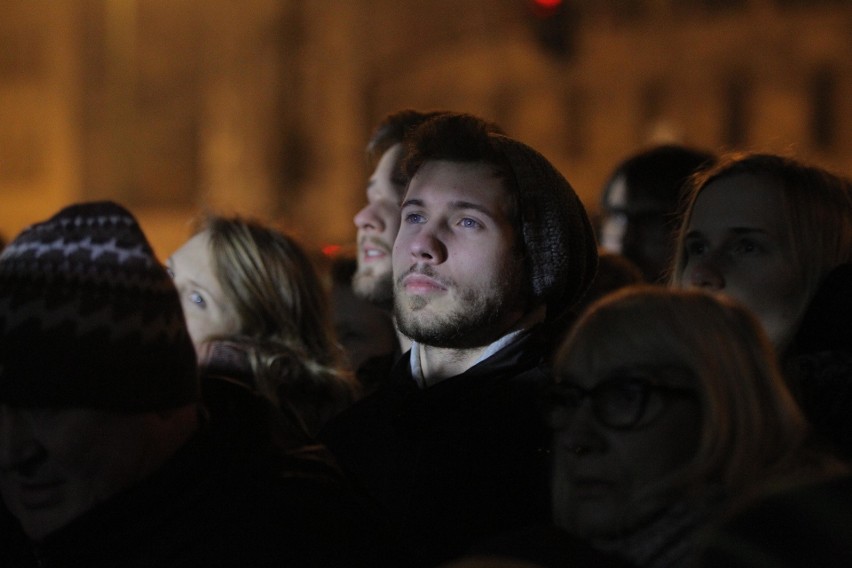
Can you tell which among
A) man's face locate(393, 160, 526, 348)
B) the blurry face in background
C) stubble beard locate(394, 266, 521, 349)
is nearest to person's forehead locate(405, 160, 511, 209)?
man's face locate(393, 160, 526, 348)

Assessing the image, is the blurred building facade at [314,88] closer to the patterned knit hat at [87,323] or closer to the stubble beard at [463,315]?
the stubble beard at [463,315]

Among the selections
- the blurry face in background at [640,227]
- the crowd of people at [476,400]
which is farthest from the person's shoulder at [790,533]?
the blurry face in background at [640,227]

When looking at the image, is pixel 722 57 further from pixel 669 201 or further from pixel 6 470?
pixel 6 470

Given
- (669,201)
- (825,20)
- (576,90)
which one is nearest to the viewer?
(669,201)

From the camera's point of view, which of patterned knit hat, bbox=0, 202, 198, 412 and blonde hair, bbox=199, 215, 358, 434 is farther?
blonde hair, bbox=199, 215, 358, 434

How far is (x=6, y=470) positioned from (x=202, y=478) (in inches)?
13.8

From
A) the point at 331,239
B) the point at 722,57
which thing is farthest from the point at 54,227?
the point at 722,57

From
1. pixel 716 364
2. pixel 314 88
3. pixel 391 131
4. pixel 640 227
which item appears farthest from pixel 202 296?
pixel 314 88

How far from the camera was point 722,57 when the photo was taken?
70.4ft

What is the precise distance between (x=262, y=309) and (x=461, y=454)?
145cm

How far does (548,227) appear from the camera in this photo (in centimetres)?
338

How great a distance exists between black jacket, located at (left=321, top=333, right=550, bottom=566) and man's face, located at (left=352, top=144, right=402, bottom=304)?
1140 millimetres

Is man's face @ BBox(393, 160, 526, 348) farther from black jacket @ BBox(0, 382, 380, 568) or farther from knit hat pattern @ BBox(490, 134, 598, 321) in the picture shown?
black jacket @ BBox(0, 382, 380, 568)

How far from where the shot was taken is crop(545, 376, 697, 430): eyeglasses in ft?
7.07
